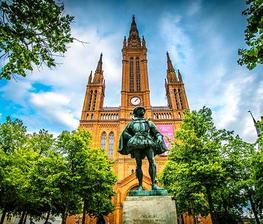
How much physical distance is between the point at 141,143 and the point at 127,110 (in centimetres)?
3201

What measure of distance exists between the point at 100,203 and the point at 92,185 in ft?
11.8

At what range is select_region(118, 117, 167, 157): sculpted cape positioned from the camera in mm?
5973

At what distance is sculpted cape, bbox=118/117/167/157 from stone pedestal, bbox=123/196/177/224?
4.51 ft

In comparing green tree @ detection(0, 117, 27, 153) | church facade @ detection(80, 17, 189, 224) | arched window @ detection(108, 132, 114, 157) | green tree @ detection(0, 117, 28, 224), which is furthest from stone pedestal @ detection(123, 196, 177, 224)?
arched window @ detection(108, 132, 114, 157)

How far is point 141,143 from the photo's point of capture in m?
5.93

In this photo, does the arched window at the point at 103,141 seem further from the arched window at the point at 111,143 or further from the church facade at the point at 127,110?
the arched window at the point at 111,143

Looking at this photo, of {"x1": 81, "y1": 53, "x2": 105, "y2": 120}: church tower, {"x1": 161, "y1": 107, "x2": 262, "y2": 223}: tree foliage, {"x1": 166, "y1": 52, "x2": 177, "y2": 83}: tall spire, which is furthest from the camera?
{"x1": 166, "y1": 52, "x2": 177, "y2": 83}: tall spire

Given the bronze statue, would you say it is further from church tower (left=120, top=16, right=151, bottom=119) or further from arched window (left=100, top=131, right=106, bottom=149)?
church tower (left=120, top=16, right=151, bottom=119)

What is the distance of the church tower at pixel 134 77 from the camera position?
1531 inches

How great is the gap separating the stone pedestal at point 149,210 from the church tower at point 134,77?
3109 centimetres

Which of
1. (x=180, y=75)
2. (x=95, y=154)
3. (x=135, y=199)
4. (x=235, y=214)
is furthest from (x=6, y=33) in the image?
(x=180, y=75)

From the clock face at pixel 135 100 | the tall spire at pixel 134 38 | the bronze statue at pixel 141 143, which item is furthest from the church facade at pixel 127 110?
the bronze statue at pixel 141 143

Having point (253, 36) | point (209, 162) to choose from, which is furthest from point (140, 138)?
point (209, 162)

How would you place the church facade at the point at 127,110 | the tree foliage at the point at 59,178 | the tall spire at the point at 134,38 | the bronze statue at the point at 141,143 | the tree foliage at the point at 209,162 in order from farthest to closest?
the tall spire at the point at 134,38
the church facade at the point at 127,110
the tree foliage at the point at 59,178
the tree foliage at the point at 209,162
the bronze statue at the point at 141,143
